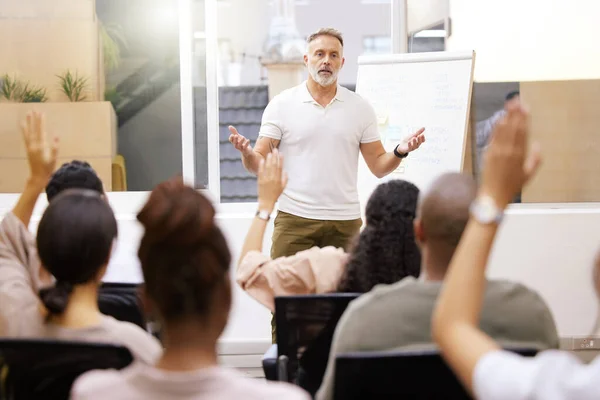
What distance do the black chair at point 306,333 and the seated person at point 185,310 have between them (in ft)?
2.78

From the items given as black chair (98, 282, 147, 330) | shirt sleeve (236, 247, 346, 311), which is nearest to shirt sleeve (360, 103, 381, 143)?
shirt sleeve (236, 247, 346, 311)

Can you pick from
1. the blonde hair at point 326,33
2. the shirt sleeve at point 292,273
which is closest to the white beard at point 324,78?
the blonde hair at point 326,33

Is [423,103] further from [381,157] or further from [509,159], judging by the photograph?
[509,159]

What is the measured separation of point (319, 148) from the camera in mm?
3996

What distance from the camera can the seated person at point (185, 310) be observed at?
3.85 ft

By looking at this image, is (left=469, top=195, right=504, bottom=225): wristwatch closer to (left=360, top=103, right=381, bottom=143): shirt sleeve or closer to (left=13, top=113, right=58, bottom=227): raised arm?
(left=13, top=113, right=58, bottom=227): raised arm

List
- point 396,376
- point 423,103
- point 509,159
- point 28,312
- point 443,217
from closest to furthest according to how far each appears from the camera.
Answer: point 509,159
point 396,376
point 443,217
point 28,312
point 423,103

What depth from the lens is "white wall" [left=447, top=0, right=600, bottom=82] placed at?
17.3 ft

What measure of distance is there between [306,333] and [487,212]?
1138mm

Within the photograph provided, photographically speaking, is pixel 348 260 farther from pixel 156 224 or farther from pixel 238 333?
pixel 238 333

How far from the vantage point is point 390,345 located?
5.32ft

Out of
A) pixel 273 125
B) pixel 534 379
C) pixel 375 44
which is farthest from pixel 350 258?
pixel 375 44

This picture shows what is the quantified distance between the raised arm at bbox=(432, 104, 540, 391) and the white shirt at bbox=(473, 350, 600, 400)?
0.02 metres

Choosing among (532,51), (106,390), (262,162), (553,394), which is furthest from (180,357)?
(532,51)
